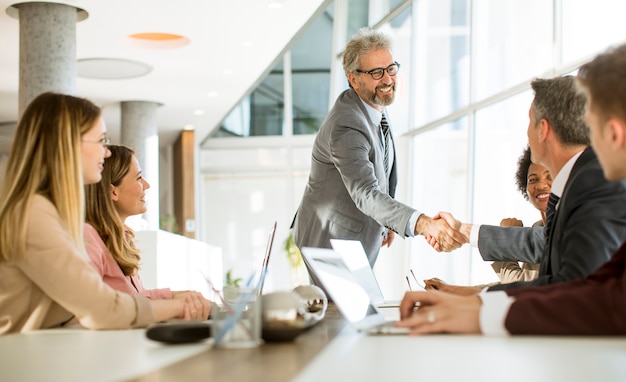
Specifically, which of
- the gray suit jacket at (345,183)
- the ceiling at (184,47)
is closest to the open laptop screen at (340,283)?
the gray suit jacket at (345,183)

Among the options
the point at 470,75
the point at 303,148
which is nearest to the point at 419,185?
the point at 470,75

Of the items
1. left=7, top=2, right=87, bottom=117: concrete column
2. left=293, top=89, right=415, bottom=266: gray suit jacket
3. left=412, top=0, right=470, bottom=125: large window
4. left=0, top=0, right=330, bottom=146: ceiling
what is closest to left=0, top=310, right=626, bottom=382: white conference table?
left=293, top=89, right=415, bottom=266: gray suit jacket

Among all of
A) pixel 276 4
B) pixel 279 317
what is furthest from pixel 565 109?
pixel 276 4

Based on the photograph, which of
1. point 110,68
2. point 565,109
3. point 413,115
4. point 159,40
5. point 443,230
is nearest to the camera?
point 565,109

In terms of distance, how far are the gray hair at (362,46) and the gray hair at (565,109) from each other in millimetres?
1543

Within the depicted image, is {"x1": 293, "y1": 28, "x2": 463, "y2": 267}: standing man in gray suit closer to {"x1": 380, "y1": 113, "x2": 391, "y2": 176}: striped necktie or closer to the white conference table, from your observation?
{"x1": 380, "y1": 113, "x2": 391, "y2": 176}: striped necktie

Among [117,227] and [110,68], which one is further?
[110,68]

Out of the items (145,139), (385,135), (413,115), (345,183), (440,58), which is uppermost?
(440,58)

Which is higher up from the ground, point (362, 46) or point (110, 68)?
point (110, 68)

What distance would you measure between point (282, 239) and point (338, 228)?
10.4 metres

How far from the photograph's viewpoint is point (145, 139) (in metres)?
10.9

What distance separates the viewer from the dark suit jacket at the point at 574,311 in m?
1.41

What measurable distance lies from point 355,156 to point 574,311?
2012 millimetres

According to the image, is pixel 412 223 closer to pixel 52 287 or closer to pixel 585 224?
pixel 585 224
